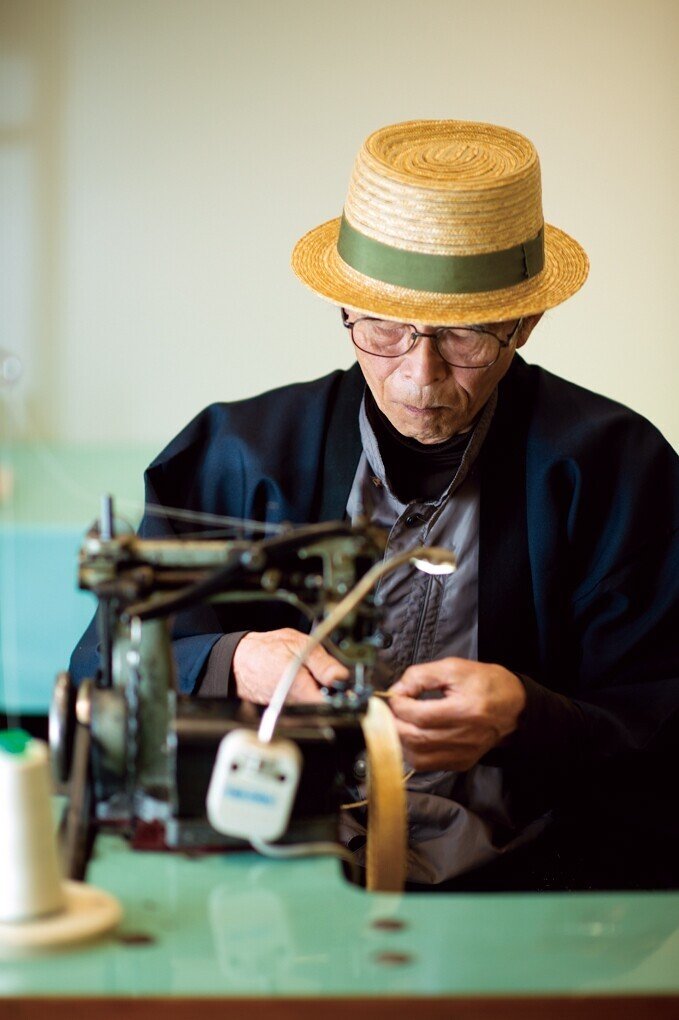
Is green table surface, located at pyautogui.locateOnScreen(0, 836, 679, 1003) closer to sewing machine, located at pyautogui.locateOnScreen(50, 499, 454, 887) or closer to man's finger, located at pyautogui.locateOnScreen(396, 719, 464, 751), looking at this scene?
sewing machine, located at pyautogui.locateOnScreen(50, 499, 454, 887)

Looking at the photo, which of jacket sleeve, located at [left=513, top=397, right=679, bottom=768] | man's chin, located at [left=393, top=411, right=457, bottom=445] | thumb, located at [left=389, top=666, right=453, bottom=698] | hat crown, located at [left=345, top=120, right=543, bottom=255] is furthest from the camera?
jacket sleeve, located at [left=513, top=397, right=679, bottom=768]

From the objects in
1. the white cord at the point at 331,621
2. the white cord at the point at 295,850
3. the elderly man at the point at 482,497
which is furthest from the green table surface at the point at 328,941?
the elderly man at the point at 482,497

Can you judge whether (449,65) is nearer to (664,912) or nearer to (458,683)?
(458,683)

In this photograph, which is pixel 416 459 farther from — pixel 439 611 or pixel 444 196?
pixel 444 196

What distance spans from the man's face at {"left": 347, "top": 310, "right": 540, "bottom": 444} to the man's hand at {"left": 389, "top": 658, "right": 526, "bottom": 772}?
0.40 metres

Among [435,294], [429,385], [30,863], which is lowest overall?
[30,863]

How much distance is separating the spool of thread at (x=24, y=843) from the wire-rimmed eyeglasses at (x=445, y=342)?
0.92 metres

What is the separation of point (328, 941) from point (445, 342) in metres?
0.95

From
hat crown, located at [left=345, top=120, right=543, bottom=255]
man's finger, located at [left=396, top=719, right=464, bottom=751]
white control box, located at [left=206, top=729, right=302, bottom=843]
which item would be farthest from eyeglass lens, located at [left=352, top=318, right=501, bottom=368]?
white control box, located at [left=206, top=729, right=302, bottom=843]

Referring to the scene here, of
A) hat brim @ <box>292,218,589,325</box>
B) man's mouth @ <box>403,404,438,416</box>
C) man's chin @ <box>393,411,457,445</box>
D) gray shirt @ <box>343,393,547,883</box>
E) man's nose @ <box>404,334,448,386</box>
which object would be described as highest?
hat brim @ <box>292,218,589,325</box>

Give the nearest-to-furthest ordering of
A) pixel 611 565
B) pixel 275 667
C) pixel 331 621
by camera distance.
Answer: pixel 331 621
pixel 275 667
pixel 611 565

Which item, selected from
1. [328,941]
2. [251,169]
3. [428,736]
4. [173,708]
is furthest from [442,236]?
[251,169]

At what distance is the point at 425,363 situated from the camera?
1.82 metres

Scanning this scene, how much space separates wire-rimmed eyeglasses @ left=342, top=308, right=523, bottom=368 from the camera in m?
1.83
